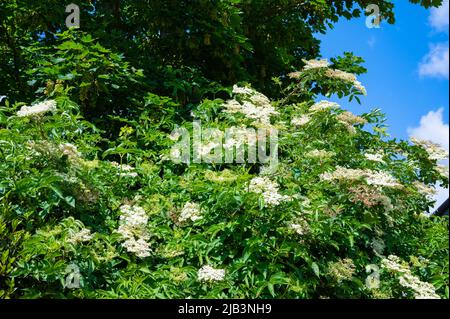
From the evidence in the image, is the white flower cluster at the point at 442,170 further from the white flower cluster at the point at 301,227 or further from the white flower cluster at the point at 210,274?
the white flower cluster at the point at 210,274

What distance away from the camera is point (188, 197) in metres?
3.70

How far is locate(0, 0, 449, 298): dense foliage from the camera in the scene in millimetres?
3010

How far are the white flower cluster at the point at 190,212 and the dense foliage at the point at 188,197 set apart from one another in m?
0.01

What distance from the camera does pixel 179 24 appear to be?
5863mm

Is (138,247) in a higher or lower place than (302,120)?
lower

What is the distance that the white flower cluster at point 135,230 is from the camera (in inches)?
123

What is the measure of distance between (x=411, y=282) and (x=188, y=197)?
1.71 m

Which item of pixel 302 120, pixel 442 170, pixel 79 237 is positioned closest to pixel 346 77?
pixel 302 120

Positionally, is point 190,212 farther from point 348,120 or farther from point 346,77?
point 346,77

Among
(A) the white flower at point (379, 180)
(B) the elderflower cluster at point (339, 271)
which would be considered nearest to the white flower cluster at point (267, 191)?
(B) the elderflower cluster at point (339, 271)

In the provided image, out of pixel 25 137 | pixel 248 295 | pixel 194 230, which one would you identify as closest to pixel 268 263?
pixel 248 295

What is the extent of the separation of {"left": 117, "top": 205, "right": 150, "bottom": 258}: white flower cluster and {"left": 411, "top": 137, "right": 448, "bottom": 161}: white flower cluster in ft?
9.45

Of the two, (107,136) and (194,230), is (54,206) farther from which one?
(107,136)
